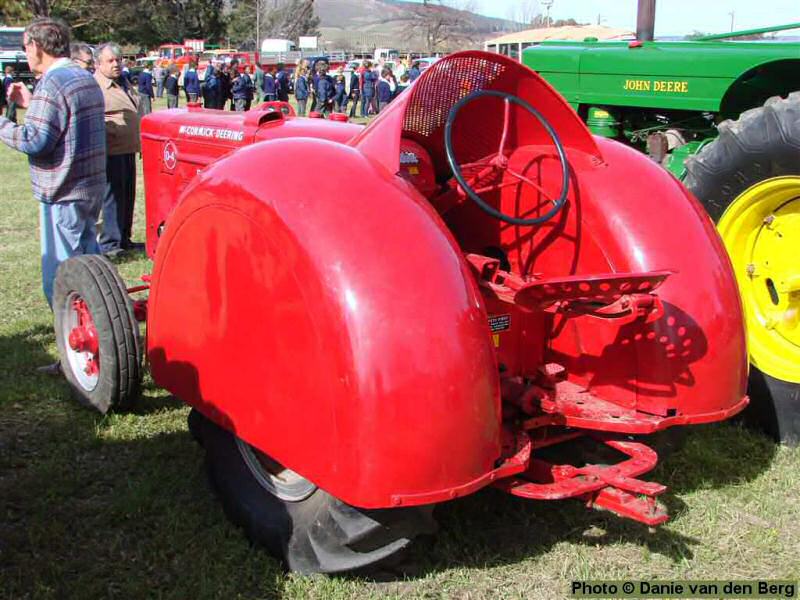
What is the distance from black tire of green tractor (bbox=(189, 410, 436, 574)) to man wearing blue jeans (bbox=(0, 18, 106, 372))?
2.04 meters

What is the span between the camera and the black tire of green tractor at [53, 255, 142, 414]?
12.7 feet

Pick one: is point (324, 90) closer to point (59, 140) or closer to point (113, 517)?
point (59, 140)

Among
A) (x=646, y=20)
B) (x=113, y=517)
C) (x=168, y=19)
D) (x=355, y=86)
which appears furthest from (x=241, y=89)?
(x=168, y=19)

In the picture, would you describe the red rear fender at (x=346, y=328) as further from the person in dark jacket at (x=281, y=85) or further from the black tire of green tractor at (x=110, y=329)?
the person in dark jacket at (x=281, y=85)

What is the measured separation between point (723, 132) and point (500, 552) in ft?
7.69

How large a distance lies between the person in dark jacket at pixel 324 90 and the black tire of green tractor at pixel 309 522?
22.6 m

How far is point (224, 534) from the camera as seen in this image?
3164 millimetres

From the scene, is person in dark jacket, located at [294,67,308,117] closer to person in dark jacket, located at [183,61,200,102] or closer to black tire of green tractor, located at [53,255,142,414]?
person in dark jacket, located at [183,61,200,102]

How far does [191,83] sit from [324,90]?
381cm

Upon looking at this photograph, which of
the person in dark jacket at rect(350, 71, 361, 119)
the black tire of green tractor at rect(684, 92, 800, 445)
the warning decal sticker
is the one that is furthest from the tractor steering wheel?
the person in dark jacket at rect(350, 71, 361, 119)

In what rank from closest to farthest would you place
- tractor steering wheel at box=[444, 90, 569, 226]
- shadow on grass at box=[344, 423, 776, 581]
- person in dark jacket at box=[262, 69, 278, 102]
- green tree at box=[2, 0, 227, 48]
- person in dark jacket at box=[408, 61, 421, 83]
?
tractor steering wheel at box=[444, 90, 569, 226], shadow on grass at box=[344, 423, 776, 581], person in dark jacket at box=[262, 69, 278, 102], person in dark jacket at box=[408, 61, 421, 83], green tree at box=[2, 0, 227, 48]

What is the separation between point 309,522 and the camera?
2791 mm

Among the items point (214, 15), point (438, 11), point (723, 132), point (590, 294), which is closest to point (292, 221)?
point (590, 294)

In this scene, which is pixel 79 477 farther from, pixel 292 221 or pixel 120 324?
pixel 292 221
